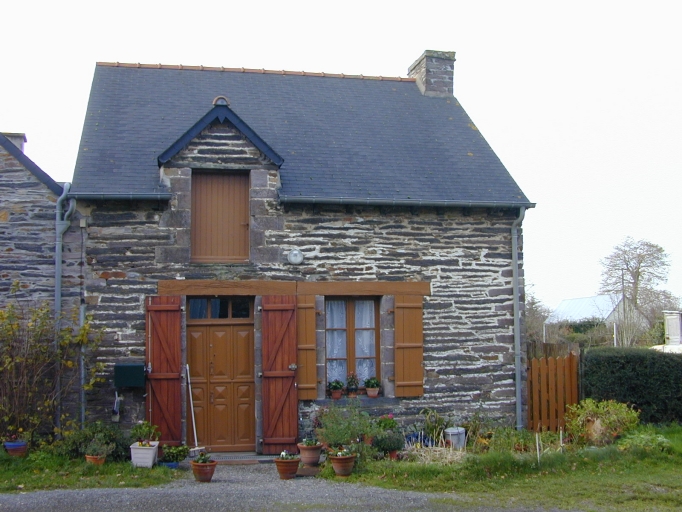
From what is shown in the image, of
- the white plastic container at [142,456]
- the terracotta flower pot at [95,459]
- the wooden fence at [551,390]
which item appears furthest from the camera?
the wooden fence at [551,390]

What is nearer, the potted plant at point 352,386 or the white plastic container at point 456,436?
the white plastic container at point 456,436

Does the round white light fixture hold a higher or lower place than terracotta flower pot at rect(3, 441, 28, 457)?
higher

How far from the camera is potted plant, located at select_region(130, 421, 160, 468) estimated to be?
28.8ft

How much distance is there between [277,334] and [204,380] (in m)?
1.16

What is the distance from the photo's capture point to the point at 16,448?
8.84 metres

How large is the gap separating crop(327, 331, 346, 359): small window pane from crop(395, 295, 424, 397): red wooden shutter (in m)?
0.77

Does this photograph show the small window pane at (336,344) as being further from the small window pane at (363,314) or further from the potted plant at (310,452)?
the potted plant at (310,452)

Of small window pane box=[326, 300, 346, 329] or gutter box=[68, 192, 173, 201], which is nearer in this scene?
gutter box=[68, 192, 173, 201]

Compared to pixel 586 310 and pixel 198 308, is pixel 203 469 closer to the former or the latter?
pixel 198 308

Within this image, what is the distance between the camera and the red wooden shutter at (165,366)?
9.62m

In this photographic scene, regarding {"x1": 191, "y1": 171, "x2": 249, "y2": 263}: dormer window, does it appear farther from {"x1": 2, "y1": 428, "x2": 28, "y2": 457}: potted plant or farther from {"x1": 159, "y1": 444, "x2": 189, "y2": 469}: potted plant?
{"x1": 2, "y1": 428, "x2": 28, "y2": 457}: potted plant

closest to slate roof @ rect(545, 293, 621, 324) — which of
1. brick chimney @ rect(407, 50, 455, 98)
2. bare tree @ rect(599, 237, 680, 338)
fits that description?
bare tree @ rect(599, 237, 680, 338)

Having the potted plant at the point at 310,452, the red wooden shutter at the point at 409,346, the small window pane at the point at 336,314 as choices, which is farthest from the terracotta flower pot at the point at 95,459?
the red wooden shutter at the point at 409,346

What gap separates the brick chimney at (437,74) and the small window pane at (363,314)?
4.81m
